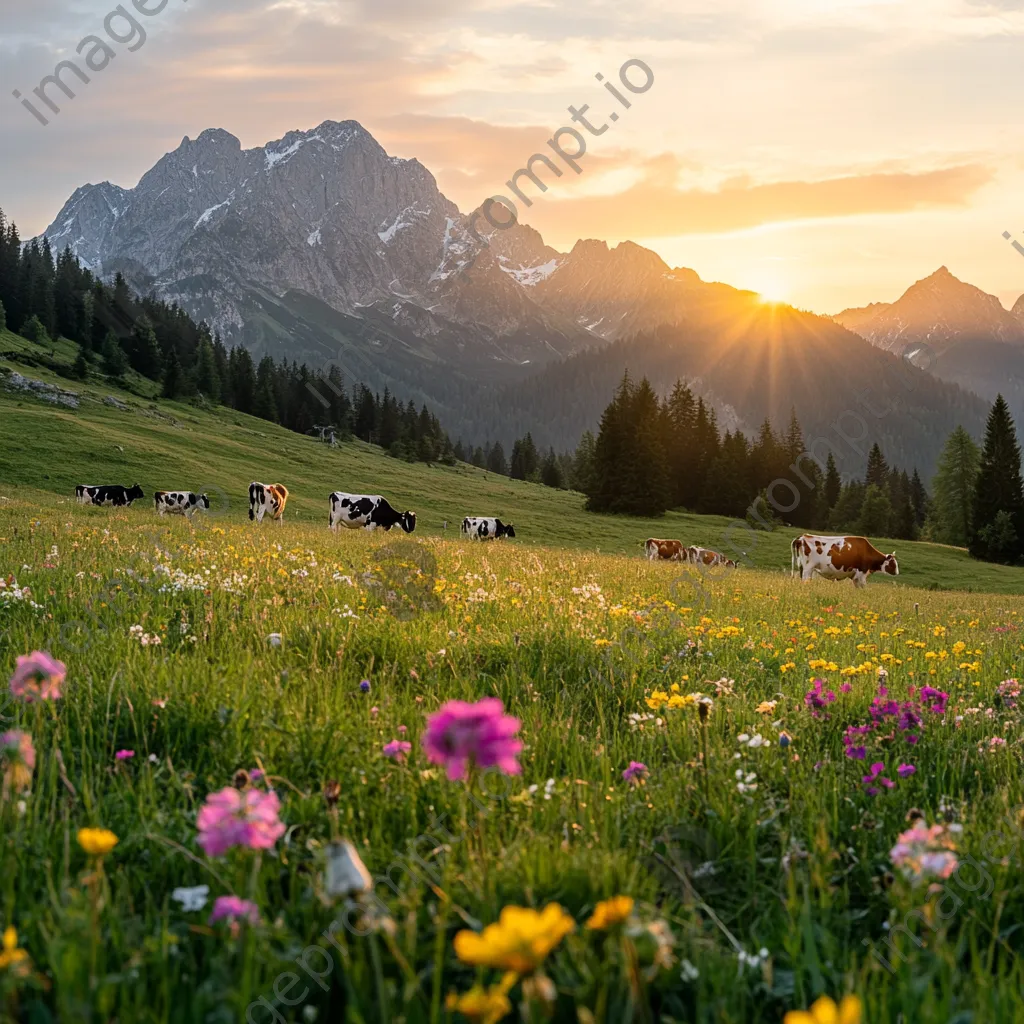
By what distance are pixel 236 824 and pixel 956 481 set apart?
109015 millimetres

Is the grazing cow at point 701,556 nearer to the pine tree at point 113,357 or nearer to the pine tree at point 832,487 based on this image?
the pine tree at point 832,487

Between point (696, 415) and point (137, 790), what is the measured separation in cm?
10831

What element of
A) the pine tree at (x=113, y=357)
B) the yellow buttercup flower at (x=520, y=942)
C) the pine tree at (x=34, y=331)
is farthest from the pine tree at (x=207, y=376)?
the yellow buttercup flower at (x=520, y=942)

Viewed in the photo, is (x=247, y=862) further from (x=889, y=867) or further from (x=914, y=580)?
(x=914, y=580)

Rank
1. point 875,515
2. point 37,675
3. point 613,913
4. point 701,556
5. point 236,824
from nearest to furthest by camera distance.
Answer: point 613,913 → point 236,824 → point 37,675 → point 701,556 → point 875,515

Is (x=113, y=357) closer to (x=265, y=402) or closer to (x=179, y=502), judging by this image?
(x=265, y=402)

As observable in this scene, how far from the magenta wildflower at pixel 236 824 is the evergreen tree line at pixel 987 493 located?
87.2 m

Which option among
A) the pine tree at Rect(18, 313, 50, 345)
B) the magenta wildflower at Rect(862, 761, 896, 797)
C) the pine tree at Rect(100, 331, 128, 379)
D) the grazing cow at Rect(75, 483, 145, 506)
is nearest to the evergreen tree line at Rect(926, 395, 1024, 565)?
the grazing cow at Rect(75, 483, 145, 506)

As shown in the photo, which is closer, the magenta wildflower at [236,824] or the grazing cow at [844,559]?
the magenta wildflower at [236,824]

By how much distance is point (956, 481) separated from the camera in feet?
316

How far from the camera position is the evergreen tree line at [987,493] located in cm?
7625

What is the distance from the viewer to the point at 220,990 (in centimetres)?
194

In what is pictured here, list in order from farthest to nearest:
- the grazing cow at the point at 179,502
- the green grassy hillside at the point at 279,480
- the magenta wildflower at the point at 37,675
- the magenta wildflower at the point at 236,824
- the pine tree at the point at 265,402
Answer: the pine tree at the point at 265,402 < the green grassy hillside at the point at 279,480 < the grazing cow at the point at 179,502 < the magenta wildflower at the point at 37,675 < the magenta wildflower at the point at 236,824

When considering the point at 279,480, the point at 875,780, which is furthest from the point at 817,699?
the point at 279,480
